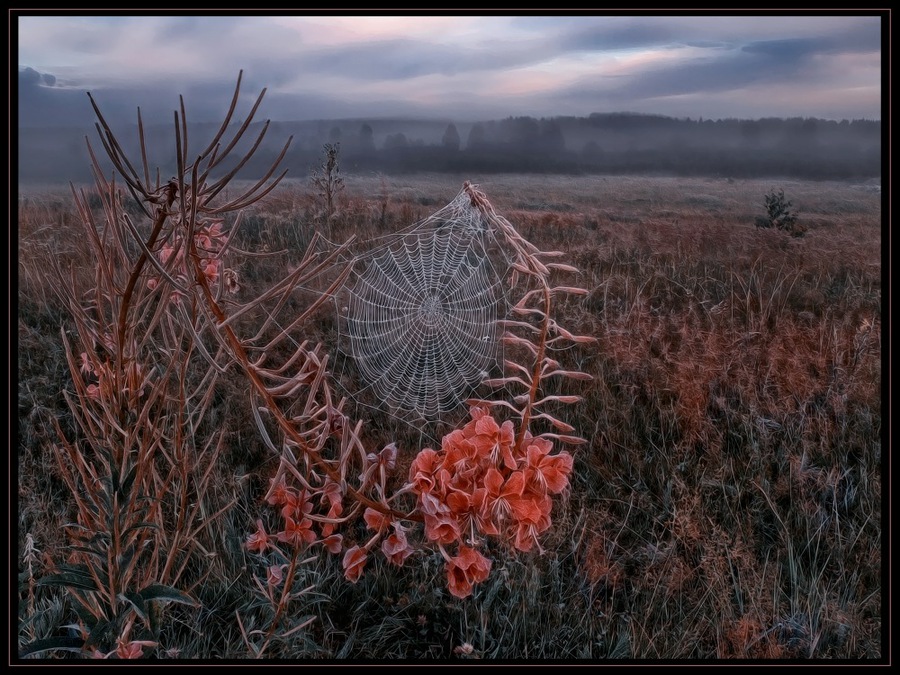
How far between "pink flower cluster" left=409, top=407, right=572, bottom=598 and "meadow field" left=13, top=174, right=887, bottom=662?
0.38 metres

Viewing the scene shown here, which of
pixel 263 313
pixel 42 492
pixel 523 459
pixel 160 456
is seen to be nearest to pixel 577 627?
pixel 523 459

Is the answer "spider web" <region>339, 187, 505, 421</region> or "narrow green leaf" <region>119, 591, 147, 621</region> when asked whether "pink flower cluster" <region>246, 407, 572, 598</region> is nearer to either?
"narrow green leaf" <region>119, 591, 147, 621</region>

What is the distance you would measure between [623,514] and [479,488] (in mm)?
1213

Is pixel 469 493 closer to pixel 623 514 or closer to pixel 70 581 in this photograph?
pixel 70 581

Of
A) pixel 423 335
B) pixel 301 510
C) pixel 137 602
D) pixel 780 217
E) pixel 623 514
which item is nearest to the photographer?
pixel 137 602

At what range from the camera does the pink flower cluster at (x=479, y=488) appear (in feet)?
5.05

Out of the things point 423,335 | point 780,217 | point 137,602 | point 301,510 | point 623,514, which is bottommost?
point 623,514

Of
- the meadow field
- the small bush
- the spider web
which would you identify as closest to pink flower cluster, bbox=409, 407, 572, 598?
the meadow field

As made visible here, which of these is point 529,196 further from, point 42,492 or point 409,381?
point 42,492

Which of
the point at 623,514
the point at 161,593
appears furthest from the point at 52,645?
the point at 623,514

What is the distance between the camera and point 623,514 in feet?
8.41

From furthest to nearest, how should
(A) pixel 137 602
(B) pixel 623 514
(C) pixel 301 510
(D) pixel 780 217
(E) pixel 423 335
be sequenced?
(D) pixel 780 217 → (E) pixel 423 335 → (B) pixel 623 514 → (C) pixel 301 510 → (A) pixel 137 602

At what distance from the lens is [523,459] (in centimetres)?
159

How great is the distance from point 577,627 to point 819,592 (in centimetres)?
82
